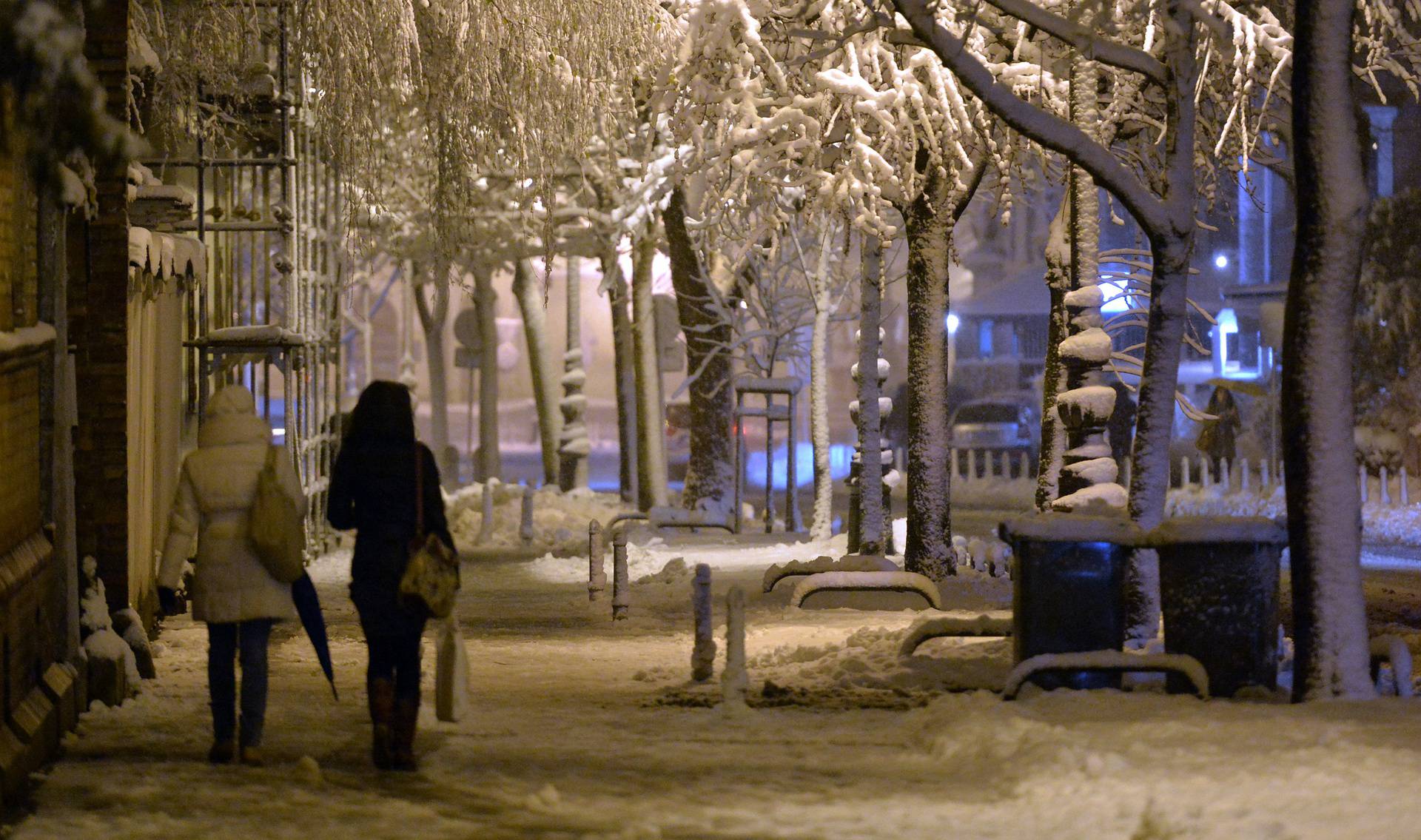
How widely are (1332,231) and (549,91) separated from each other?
8.49 m

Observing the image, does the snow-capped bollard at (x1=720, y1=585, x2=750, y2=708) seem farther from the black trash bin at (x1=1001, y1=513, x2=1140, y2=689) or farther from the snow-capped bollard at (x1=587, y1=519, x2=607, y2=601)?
the snow-capped bollard at (x1=587, y1=519, x2=607, y2=601)

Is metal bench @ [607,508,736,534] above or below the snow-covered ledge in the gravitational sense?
below

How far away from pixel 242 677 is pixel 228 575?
43cm

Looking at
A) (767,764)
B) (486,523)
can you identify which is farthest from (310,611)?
(486,523)

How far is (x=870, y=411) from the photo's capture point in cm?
1759

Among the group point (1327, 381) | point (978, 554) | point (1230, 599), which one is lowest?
point (978, 554)

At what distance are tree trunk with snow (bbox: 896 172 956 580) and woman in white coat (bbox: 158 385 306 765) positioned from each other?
8.88 m

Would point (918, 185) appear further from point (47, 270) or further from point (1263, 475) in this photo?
point (1263, 475)

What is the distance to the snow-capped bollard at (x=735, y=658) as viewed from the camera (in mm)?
8844

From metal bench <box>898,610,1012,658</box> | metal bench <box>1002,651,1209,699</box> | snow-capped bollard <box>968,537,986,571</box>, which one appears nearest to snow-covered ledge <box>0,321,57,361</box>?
metal bench <box>1002,651,1209,699</box>

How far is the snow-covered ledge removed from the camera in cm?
679

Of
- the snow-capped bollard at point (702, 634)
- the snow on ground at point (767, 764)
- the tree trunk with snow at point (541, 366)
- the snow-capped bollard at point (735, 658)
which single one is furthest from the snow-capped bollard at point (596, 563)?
the tree trunk with snow at point (541, 366)

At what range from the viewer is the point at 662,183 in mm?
21266

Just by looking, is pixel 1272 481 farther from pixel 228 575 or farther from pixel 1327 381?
pixel 228 575
